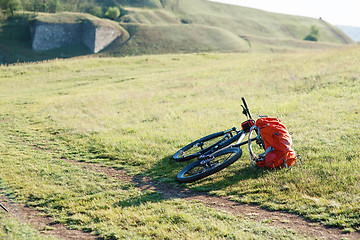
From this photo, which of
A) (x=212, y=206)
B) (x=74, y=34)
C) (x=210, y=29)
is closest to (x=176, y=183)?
(x=212, y=206)

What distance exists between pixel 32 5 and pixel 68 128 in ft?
326

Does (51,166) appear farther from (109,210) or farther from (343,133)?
(343,133)

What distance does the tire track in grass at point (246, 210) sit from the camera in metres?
5.73

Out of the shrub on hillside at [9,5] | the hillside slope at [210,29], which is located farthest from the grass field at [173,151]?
the shrub on hillside at [9,5]

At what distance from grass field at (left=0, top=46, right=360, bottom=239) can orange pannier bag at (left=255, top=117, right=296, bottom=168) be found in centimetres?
27

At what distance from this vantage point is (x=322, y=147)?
9344mm

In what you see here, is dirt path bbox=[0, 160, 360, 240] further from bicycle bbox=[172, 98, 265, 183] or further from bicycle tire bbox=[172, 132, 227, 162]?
bicycle tire bbox=[172, 132, 227, 162]

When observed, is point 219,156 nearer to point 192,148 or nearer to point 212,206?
point 212,206

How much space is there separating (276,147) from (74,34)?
83.1 metres

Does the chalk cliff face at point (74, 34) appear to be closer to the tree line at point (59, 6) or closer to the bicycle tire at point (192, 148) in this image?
the tree line at point (59, 6)

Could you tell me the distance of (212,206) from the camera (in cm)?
709

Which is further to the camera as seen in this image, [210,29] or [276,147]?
[210,29]

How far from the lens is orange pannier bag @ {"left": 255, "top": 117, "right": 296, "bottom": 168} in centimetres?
797

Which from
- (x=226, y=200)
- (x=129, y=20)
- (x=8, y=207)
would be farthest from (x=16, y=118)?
(x=129, y=20)
